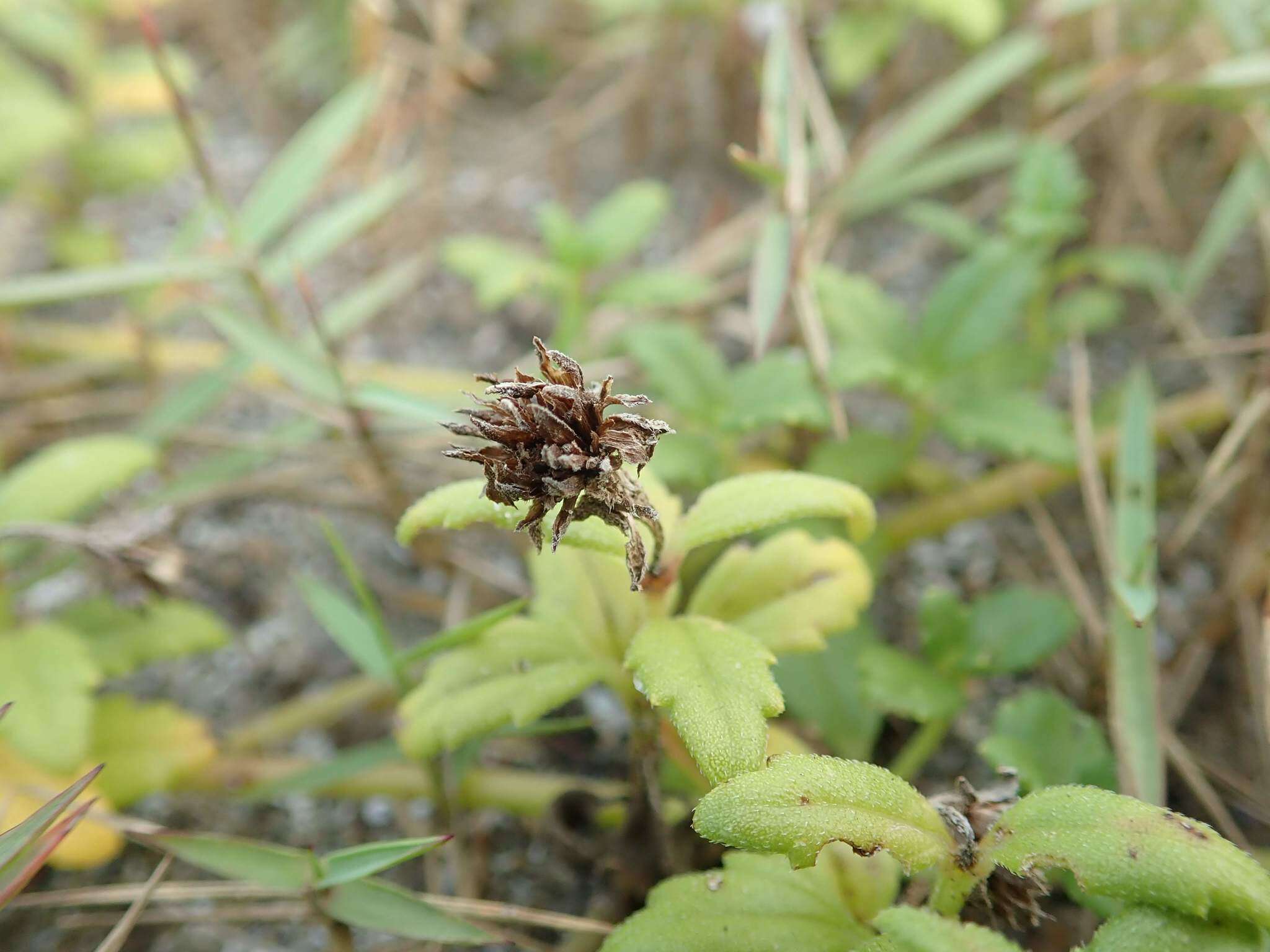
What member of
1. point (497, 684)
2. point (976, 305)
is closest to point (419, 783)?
point (497, 684)

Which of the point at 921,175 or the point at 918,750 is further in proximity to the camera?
the point at 921,175

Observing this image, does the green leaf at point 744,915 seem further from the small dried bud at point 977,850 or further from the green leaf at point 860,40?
the green leaf at point 860,40

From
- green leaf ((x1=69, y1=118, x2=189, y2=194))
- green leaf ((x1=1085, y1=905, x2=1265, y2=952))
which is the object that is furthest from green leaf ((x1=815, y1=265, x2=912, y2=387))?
green leaf ((x1=69, y1=118, x2=189, y2=194))

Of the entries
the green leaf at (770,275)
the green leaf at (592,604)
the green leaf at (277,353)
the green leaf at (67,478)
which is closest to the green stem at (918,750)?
the green leaf at (592,604)

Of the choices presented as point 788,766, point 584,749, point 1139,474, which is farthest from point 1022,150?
point 788,766

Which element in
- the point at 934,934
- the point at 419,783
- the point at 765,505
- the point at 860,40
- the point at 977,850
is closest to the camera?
the point at 934,934

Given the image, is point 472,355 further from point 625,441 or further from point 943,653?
point 625,441

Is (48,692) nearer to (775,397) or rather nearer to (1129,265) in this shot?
(775,397)
